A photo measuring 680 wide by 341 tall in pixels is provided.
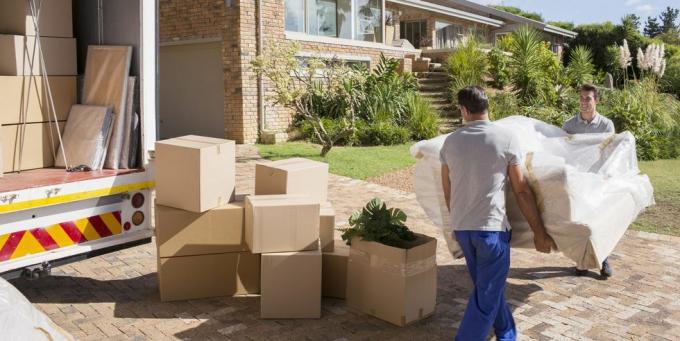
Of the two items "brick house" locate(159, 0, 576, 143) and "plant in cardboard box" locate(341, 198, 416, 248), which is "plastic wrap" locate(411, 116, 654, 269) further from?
"brick house" locate(159, 0, 576, 143)

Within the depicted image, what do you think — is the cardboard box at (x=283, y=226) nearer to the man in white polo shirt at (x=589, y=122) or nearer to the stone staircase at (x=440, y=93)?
the man in white polo shirt at (x=589, y=122)

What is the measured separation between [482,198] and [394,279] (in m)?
1.00

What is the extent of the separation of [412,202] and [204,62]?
26.9ft

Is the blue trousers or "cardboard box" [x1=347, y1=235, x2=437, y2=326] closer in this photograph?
the blue trousers

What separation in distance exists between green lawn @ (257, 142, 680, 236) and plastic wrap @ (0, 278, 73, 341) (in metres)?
7.31

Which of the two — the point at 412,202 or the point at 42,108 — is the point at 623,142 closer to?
the point at 412,202

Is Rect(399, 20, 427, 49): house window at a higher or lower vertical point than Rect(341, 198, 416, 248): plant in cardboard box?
higher

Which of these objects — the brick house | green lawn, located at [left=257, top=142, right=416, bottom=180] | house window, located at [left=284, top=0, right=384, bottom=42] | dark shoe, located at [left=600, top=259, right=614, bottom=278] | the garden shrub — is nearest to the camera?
dark shoe, located at [left=600, top=259, right=614, bottom=278]

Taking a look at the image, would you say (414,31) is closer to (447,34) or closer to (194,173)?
(447,34)

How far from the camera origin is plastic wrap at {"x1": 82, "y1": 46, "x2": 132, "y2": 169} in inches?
210

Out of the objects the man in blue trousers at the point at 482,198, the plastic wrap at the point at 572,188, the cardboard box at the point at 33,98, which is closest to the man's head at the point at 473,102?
the man in blue trousers at the point at 482,198

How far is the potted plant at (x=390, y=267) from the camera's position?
14.7 ft

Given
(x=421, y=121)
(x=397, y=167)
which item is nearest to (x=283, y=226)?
(x=397, y=167)

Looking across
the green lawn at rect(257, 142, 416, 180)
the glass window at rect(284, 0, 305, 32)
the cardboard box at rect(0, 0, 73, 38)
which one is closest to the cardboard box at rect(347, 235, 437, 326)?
the cardboard box at rect(0, 0, 73, 38)
